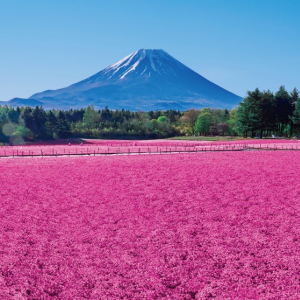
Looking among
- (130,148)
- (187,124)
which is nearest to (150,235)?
(130,148)

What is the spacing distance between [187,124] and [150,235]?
124m

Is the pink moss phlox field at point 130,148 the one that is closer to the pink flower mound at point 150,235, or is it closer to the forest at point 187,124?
the pink flower mound at point 150,235

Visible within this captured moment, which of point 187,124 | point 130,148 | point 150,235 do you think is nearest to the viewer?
point 150,235

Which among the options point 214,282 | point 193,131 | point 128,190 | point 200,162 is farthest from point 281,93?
point 214,282

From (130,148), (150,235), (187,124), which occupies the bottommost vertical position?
(150,235)

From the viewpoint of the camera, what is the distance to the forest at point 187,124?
90.7 m

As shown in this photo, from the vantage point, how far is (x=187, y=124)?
137625 millimetres

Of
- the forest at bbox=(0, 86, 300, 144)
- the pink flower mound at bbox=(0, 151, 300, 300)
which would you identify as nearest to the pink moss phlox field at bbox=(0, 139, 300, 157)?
the pink flower mound at bbox=(0, 151, 300, 300)

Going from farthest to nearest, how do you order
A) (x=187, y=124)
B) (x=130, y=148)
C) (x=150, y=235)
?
(x=187, y=124), (x=130, y=148), (x=150, y=235)

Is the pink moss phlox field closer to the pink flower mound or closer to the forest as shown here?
the pink flower mound

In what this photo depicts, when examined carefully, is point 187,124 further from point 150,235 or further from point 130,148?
point 150,235

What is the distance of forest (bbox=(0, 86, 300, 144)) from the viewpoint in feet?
298

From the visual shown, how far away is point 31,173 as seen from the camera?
28.8 metres

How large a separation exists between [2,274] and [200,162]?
24.8 m
